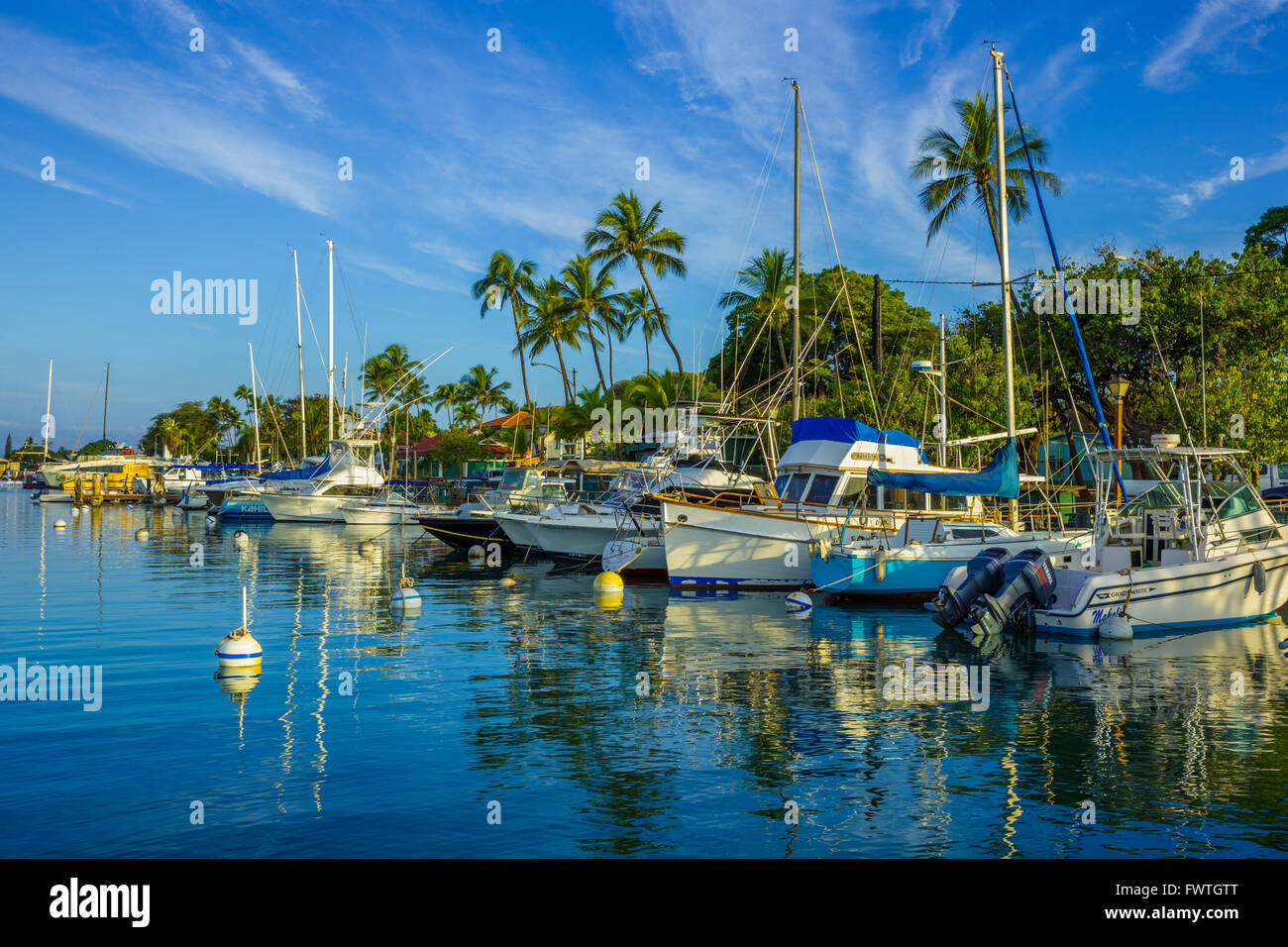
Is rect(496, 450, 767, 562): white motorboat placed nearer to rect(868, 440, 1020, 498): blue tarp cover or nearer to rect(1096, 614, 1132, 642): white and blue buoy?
rect(868, 440, 1020, 498): blue tarp cover

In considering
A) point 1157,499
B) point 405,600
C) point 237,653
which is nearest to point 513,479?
point 405,600

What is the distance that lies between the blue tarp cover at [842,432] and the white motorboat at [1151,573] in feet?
23.1

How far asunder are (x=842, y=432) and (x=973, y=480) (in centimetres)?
438

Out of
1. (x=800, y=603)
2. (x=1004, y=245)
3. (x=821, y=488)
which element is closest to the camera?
(x=800, y=603)

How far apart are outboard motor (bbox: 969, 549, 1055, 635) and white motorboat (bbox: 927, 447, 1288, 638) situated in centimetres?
2

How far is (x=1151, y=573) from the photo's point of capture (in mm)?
18531

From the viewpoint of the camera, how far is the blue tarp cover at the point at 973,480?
23.4 m

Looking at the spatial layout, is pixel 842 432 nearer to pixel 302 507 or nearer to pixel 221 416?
pixel 302 507

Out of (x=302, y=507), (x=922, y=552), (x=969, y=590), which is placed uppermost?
(x=302, y=507)

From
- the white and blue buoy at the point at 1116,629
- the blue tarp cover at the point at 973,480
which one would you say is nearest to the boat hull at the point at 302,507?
the blue tarp cover at the point at 973,480

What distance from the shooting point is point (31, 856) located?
26.0ft
